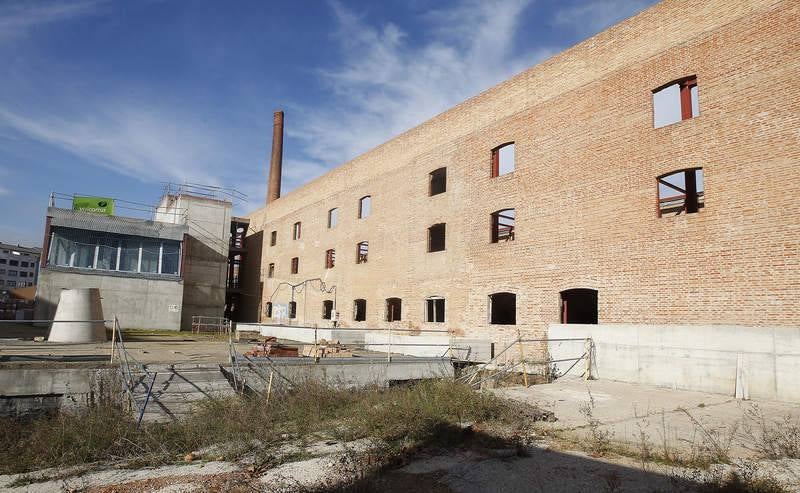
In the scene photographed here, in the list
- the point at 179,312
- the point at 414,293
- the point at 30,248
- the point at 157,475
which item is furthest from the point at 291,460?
the point at 30,248

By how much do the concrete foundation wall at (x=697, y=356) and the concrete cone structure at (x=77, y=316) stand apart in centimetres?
1379

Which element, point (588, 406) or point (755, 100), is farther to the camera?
point (755, 100)

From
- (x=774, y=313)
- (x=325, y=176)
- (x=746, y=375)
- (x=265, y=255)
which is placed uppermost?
(x=325, y=176)

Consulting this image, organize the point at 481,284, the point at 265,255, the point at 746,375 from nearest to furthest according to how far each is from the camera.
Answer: the point at 746,375 → the point at 481,284 → the point at 265,255

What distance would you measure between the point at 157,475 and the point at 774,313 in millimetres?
11400

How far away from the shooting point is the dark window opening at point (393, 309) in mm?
22250

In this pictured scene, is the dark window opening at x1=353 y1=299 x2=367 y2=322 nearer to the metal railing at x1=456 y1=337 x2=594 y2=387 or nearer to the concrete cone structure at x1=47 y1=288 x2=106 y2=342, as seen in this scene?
the metal railing at x1=456 y1=337 x2=594 y2=387

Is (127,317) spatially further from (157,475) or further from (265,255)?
(157,475)

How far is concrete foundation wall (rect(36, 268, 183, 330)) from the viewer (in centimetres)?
2486

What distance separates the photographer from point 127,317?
86.6 feet

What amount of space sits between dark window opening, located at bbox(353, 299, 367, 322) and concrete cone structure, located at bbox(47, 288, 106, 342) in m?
10.8

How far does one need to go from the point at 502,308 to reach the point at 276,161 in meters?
24.5

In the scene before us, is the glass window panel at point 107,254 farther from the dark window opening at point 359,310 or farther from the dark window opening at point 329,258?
the dark window opening at point 359,310

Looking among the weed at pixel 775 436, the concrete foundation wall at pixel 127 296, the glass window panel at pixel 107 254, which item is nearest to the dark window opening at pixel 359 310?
the concrete foundation wall at pixel 127 296
